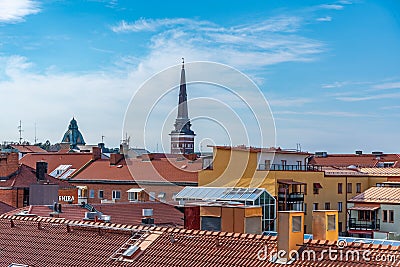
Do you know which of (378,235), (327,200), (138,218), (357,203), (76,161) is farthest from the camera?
(76,161)

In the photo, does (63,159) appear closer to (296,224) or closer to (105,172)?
(105,172)

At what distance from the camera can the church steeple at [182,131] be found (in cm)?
3921

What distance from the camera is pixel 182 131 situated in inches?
1988

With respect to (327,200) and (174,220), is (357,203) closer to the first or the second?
(327,200)

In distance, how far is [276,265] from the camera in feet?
49.4

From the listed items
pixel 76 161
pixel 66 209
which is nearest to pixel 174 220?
pixel 66 209

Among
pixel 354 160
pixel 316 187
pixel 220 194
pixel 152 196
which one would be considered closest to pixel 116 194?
pixel 152 196

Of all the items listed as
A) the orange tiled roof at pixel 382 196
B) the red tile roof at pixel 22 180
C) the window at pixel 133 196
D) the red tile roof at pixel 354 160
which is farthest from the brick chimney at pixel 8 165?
the red tile roof at pixel 354 160

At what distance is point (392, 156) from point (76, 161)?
1300 inches

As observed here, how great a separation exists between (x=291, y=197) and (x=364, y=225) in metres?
5.94

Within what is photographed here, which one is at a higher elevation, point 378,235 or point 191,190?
point 191,190

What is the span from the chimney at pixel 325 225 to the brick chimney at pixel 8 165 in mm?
34226

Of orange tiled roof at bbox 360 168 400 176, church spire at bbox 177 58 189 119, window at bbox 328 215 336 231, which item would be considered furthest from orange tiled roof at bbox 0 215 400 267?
orange tiled roof at bbox 360 168 400 176

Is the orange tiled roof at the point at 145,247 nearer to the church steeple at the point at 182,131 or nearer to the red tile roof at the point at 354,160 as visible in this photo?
the church steeple at the point at 182,131
